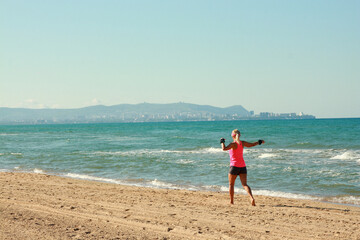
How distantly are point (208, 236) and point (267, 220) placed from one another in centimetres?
176

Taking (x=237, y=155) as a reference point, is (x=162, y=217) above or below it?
below

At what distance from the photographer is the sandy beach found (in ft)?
20.8

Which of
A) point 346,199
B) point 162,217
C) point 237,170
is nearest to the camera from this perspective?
point 162,217

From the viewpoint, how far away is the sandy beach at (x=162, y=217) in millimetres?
6340

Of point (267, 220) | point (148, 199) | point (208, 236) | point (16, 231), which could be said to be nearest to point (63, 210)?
point (16, 231)

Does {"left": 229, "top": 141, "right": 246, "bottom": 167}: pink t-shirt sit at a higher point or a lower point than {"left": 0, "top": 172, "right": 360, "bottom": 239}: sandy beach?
higher

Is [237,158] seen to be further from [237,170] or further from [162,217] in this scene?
[162,217]

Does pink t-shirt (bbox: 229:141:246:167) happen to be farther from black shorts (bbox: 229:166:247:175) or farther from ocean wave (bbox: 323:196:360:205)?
ocean wave (bbox: 323:196:360:205)

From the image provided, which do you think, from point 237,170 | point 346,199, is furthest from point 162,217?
point 346,199

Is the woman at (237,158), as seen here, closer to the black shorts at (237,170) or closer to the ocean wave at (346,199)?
the black shorts at (237,170)

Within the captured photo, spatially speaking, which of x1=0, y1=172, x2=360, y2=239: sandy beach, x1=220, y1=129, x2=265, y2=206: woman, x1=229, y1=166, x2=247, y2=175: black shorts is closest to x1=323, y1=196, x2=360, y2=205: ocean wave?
x1=0, y1=172, x2=360, y2=239: sandy beach

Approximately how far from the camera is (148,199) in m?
9.61

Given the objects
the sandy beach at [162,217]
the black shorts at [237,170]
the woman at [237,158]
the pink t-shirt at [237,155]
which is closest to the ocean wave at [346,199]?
the sandy beach at [162,217]

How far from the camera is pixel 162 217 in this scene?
24.6 ft
